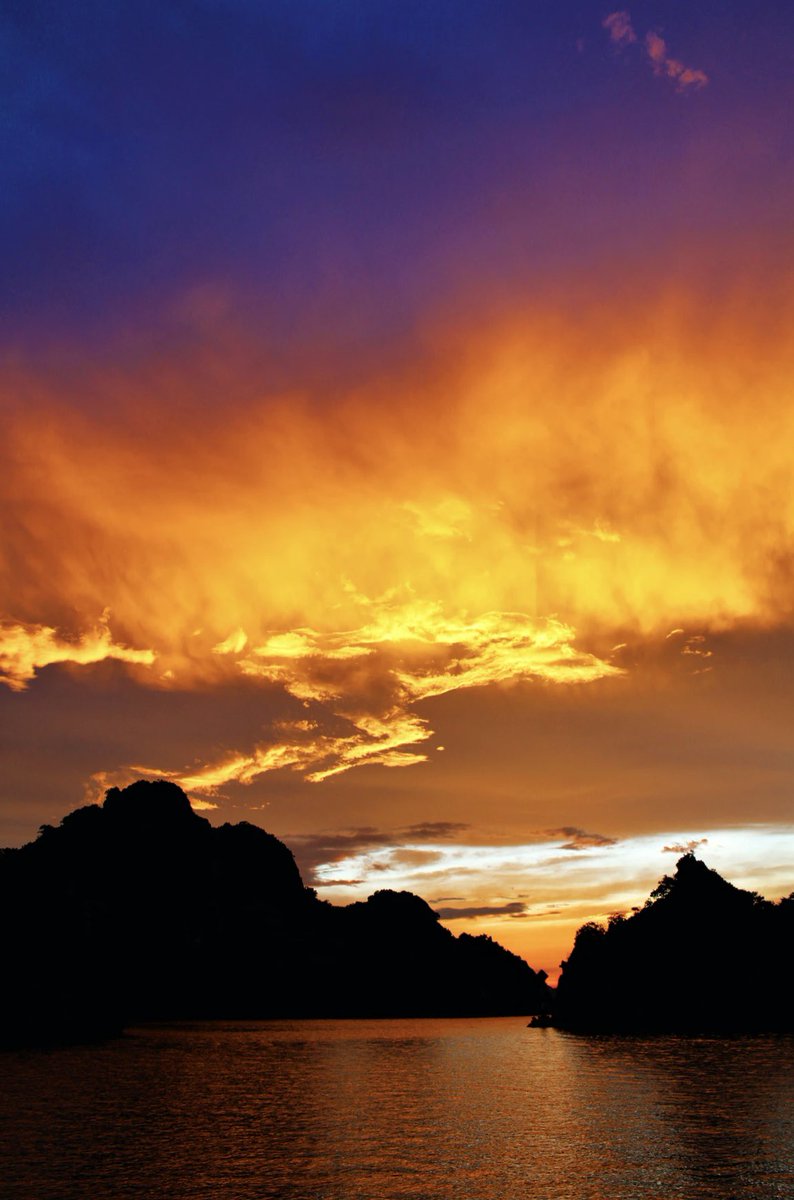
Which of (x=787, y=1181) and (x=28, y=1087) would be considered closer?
(x=787, y=1181)

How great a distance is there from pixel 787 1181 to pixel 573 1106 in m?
31.8

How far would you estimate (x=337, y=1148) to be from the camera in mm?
49344

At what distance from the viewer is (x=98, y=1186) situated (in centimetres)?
3969

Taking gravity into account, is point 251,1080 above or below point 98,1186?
below

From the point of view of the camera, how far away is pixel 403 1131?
5553 cm

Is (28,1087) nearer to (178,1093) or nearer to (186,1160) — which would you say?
(178,1093)

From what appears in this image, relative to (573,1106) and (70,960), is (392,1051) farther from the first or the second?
(573,1106)

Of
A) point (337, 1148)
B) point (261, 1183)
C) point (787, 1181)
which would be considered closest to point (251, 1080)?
point (337, 1148)

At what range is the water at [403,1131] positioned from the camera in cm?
3944

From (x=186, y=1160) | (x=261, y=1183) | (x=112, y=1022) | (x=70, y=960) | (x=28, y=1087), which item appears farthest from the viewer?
(x=70, y=960)

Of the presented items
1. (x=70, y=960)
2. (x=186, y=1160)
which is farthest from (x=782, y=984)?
(x=186, y=1160)

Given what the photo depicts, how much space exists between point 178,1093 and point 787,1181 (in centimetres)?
6021

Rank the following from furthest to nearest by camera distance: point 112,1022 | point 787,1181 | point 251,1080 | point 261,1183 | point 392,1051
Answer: point 112,1022 < point 392,1051 < point 251,1080 < point 261,1183 < point 787,1181

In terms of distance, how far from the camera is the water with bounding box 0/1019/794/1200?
3944 centimetres
